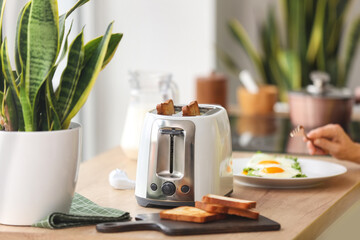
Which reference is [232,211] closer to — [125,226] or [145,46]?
[125,226]

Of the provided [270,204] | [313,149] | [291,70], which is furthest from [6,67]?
[291,70]

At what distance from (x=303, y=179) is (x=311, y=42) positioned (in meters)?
3.07

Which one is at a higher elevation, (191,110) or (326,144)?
(191,110)

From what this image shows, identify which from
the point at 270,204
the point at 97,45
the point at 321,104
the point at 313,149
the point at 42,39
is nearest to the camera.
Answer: the point at 42,39

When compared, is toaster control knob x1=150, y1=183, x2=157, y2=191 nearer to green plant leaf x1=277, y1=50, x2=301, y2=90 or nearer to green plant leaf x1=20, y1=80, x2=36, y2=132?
green plant leaf x1=20, y1=80, x2=36, y2=132

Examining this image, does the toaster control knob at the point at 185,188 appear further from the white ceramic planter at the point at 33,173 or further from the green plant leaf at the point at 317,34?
the green plant leaf at the point at 317,34

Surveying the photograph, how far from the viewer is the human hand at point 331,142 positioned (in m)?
1.78

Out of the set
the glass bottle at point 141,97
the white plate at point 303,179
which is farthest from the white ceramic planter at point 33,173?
the glass bottle at point 141,97

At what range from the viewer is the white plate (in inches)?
62.0

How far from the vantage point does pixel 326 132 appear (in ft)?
5.85

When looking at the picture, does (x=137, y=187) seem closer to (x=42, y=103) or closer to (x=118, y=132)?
(x=42, y=103)

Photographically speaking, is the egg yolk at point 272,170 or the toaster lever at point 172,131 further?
the egg yolk at point 272,170

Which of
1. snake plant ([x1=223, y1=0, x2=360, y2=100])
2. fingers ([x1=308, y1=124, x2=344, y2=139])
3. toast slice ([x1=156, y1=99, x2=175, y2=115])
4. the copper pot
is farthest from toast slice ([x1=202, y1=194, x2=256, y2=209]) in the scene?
snake plant ([x1=223, y1=0, x2=360, y2=100])

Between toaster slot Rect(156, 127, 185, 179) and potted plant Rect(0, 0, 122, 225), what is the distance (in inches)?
7.1
